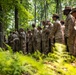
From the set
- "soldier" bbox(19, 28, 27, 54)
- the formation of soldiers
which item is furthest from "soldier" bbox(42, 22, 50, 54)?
"soldier" bbox(19, 28, 27, 54)

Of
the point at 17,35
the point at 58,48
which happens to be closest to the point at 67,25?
the point at 58,48

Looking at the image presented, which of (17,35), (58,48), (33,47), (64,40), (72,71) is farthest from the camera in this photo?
(17,35)

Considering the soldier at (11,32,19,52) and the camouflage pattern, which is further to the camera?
the soldier at (11,32,19,52)

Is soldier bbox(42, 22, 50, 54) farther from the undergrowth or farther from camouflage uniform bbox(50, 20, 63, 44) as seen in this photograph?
the undergrowth

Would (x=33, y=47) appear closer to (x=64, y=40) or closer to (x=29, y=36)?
(x=29, y=36)

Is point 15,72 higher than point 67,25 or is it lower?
lower

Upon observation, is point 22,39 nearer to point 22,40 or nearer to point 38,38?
point 22,40

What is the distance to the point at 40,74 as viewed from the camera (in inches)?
151

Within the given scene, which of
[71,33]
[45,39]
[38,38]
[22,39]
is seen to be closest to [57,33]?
[71,33]

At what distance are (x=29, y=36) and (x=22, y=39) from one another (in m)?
0.52

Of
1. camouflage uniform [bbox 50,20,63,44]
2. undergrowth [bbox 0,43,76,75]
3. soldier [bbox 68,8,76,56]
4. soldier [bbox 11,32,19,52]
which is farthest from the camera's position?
soldier [bbox 11,32,19,52]

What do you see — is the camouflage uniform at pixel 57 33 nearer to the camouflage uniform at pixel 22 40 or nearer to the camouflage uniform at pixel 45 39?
the camouflage uniform at pixel 45 39

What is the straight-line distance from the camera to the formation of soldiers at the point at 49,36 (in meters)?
8.72

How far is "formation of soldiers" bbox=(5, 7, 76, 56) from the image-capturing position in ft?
28.6
